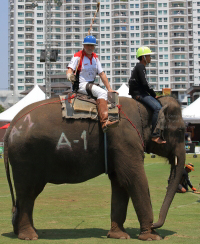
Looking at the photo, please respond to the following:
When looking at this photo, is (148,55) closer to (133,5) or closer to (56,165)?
(56,165)

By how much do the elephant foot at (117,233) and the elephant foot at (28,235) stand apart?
1.20 meters

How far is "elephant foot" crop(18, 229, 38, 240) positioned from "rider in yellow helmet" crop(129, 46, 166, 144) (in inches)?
97.6

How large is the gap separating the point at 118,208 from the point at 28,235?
1.56 metres

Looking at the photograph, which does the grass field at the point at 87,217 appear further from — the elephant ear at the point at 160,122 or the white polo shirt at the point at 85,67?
the white polo shirt at the point at 85,67

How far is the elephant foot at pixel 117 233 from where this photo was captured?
277 inches

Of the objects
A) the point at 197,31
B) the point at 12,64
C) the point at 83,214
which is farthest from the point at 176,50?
the point at 83,214

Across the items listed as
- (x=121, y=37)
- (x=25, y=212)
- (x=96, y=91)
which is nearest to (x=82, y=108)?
(x=96, y=91)

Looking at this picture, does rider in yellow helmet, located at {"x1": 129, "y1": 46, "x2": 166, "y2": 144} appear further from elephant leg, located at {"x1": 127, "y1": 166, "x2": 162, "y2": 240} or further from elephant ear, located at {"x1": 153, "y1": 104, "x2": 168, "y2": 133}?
elephant leg, located at {"x1": 127, "y1": 166, "x2": 162, "y2": 240}

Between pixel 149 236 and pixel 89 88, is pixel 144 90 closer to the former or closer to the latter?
pixel 89 88

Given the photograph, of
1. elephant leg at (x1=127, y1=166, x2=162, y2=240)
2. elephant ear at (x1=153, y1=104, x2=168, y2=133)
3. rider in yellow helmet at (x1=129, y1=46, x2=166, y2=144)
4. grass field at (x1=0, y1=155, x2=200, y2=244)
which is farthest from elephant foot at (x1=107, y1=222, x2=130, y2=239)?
elephant ear at (x1=153, y1=104, x2=168, y2=133)

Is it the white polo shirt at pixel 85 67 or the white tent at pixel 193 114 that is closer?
the white polo shirt at pixel 85 67

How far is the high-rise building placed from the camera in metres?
151

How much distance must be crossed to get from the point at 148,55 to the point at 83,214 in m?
3.62

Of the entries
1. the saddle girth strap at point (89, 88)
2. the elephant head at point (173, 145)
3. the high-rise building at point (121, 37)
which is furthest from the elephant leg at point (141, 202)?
the high-rise building at point (121, 37)
